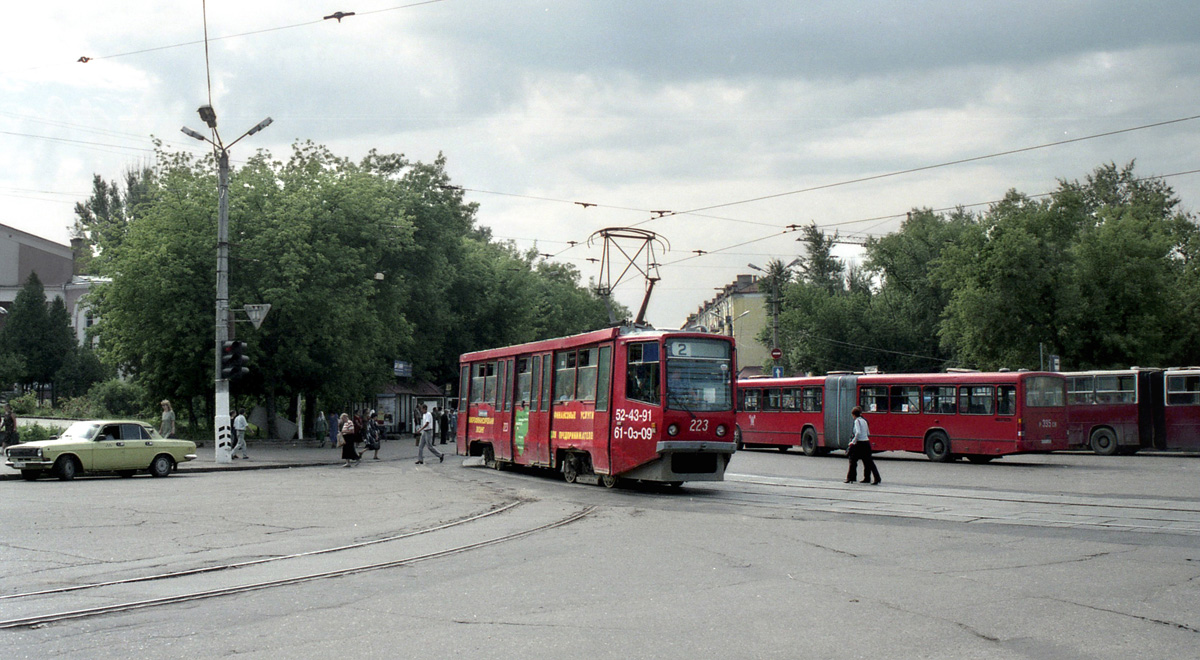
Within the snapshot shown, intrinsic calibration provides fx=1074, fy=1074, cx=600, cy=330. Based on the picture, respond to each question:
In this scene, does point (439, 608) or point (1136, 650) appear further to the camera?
point (439, 608)

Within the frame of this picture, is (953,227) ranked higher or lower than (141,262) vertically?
higher

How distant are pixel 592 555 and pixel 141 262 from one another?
30066 mm

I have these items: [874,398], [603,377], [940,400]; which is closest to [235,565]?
[603,377]

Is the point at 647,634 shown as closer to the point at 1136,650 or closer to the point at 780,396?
the point at 1136,650

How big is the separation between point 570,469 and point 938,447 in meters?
14.1

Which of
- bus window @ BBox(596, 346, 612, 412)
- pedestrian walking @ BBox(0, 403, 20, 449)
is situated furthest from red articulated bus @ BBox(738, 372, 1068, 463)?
pedestrian walking @ BBox(0, 403, 20, 449)

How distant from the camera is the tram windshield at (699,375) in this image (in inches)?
755

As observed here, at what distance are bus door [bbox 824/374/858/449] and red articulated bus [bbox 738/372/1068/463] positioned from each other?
0.11 ft

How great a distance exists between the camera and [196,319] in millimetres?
37219

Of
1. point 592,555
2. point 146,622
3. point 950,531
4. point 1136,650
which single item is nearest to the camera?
point 1136,650

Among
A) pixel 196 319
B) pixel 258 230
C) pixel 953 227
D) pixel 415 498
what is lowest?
pixel 415 498

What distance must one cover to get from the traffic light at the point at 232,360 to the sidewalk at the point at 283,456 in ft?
8.19

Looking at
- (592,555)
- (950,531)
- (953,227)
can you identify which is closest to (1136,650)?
(592,555)

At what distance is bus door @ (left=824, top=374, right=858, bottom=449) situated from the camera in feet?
115
